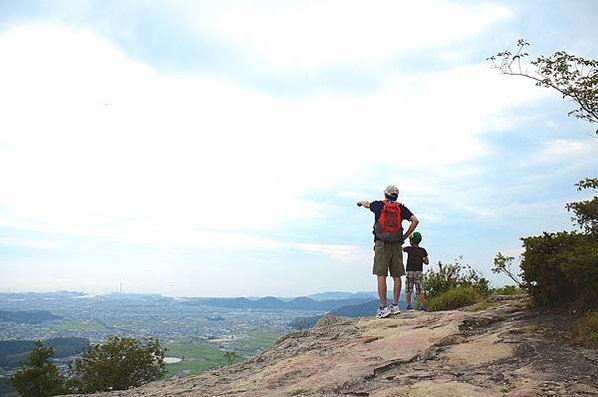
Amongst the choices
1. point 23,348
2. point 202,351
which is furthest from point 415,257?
point 23,348

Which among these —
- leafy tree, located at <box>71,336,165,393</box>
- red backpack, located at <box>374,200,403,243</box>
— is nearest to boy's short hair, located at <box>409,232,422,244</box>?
red backpack, located at <box>374,200,403,243</box>

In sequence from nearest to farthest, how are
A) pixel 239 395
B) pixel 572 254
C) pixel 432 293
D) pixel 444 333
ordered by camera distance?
pixel 239 395
pixel 572 254
pixel 444 333
pixel 432 293

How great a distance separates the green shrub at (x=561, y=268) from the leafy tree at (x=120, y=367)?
61.3ft

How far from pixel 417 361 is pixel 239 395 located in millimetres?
2212

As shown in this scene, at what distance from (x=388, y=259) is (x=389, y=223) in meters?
0.70

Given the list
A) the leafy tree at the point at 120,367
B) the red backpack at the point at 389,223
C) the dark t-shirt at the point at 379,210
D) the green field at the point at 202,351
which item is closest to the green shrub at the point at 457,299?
the red backpack at the point at 389,223

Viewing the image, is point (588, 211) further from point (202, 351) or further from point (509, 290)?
point (202, 351)

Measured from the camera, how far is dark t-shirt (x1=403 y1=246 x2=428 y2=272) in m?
11.1

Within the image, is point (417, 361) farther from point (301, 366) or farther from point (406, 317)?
point (406, 317)

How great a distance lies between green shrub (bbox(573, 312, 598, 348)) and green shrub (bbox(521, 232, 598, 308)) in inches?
19.2

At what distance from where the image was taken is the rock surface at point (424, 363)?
482 centimetres

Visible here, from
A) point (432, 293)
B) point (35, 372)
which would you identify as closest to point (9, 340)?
point (35, 372)

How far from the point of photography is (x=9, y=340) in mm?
88375

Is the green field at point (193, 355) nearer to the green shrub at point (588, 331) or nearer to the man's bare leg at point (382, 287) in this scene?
the man's bare leg at point (382, 287)
